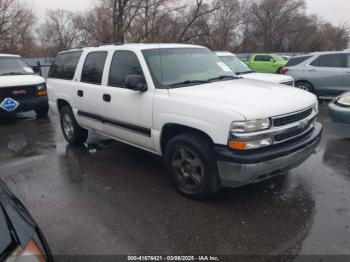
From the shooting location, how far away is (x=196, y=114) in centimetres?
340

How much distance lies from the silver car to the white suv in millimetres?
6348

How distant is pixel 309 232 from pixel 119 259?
6.16 feet

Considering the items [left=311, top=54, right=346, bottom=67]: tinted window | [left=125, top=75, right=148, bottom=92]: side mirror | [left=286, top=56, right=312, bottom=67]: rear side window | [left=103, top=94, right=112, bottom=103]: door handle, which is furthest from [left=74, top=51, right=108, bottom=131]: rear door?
[left=286, top=56, right=312, bottom=67]: rear side window

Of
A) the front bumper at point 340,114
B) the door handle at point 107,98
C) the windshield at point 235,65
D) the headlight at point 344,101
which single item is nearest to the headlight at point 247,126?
the door handle at point 107,98

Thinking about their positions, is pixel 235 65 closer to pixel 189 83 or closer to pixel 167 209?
pixel 189 83

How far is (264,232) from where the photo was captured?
3111mm

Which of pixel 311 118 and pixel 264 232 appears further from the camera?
pixel 311 118

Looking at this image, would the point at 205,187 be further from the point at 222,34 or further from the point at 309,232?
the point at 222,34

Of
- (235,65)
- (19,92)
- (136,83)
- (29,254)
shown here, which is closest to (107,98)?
(136,83)

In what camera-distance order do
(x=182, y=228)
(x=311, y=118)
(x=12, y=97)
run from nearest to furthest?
(x=182, y=228) < (x=311, y=118) < (x=12, y=97)

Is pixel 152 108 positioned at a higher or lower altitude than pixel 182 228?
higher

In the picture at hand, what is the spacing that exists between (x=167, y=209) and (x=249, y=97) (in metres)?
1.59

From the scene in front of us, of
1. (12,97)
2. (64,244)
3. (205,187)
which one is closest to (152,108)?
(205,187)

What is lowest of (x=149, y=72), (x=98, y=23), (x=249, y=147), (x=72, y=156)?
(x=72, y=156)
